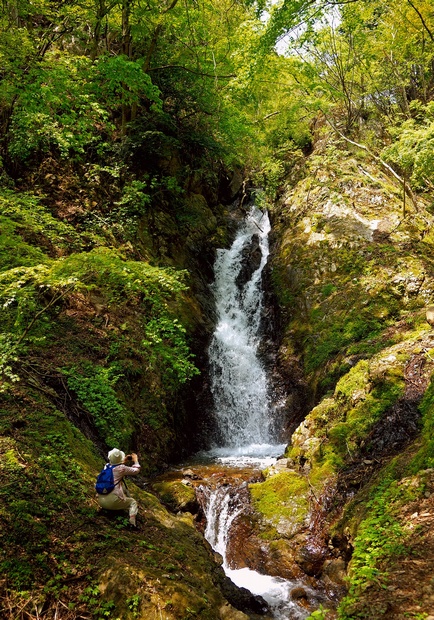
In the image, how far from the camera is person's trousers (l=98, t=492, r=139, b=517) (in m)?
4.15

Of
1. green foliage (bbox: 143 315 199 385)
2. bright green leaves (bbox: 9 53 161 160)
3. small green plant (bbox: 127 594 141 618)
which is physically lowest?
small green plant (bbox: 127 594 141 618)

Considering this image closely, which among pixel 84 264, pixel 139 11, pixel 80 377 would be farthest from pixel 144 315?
pixel 139 11

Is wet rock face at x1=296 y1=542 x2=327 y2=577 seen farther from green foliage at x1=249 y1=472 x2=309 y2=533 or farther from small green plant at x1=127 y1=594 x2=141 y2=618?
small green plant at x1=127 y1=594 x2=141 y2=618

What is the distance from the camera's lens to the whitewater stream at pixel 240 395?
231 inches

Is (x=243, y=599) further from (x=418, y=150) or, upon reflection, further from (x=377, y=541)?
(x=418, y=150)

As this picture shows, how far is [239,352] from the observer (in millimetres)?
13211

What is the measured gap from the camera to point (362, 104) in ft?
51.9

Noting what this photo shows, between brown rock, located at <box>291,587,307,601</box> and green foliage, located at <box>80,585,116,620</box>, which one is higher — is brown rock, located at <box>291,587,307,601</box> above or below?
below

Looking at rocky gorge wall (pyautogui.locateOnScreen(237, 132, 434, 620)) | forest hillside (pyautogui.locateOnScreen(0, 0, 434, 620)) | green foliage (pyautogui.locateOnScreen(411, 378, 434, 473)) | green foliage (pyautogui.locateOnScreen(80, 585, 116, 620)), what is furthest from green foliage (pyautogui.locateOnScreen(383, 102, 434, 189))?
green foliage (pyautogui.locateOnScreen(80, 585, 116, 620))

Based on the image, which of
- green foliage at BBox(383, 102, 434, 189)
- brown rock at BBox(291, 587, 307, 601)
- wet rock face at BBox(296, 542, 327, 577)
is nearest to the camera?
brown rock at BBox(291, 587, 307, 601)

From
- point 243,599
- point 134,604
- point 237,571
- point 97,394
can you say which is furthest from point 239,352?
point 134,604

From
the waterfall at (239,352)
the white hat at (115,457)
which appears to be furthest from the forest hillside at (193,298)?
the waterfall at (239,352)

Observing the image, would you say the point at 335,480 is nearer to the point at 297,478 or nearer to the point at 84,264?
the point at 297,478

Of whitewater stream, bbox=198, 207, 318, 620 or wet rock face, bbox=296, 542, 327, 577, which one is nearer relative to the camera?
wet rock face, bbox=296, 542, 327, 577
